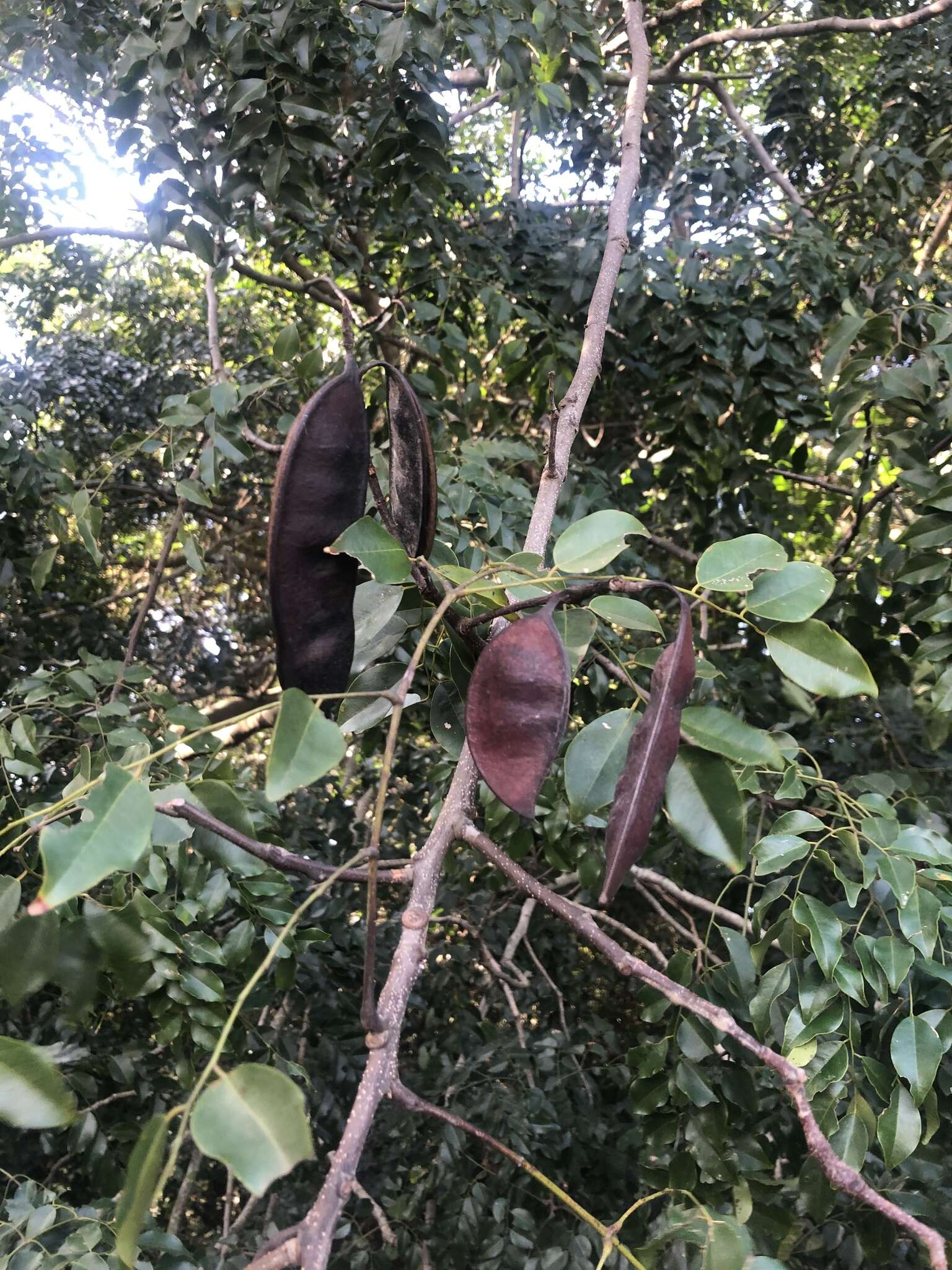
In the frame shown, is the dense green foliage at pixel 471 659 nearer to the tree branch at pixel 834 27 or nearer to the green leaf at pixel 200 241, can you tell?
the green leaf at pixel 200 241

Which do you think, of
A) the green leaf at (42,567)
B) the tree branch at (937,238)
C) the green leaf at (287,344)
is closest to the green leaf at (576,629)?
the green leaf at (287,344)

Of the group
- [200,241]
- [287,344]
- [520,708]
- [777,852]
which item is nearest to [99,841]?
[520,708]

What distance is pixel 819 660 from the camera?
1.73 ft

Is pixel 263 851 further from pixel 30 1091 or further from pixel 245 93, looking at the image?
pixel 245 93

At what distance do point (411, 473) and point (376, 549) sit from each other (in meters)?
0.09

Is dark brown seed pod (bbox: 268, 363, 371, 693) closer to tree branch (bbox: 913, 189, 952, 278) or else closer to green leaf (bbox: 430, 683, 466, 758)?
green leaf (bbox: 430, 683, 466, 758)

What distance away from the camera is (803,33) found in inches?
64.2

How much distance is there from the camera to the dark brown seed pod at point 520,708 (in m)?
0.48

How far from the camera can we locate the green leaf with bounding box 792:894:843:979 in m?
0.65

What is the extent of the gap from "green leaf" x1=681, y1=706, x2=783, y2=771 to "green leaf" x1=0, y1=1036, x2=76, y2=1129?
356mm

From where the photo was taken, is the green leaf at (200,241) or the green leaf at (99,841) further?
the green leaf at (200,241)

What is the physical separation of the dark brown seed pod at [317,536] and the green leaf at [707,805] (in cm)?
21

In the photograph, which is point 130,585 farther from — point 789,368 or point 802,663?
point 802,663

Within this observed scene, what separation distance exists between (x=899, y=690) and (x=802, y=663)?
1.48 m
